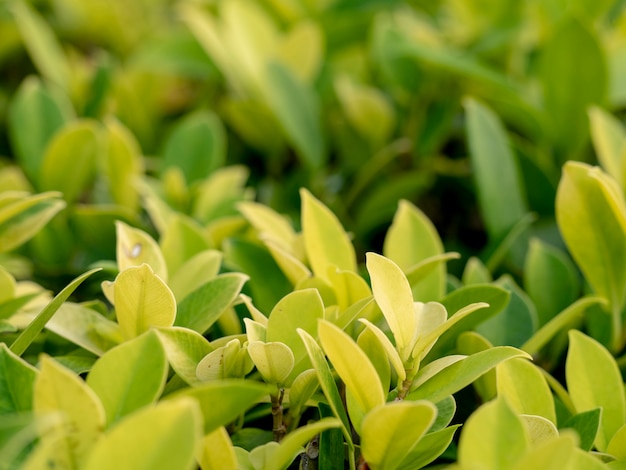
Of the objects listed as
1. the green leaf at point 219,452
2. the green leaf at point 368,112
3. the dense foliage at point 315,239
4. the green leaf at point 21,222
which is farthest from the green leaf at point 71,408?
the green leaf at point 368,112

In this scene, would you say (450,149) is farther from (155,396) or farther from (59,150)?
(155,396)

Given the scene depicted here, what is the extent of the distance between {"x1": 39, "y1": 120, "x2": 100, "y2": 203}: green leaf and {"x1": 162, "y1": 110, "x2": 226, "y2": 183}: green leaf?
147mm

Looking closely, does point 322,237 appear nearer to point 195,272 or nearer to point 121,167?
point 195,272

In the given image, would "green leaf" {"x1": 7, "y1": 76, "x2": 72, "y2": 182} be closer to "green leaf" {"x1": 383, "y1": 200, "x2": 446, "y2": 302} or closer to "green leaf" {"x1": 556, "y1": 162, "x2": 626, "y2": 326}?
"green leaf" {"x1": 383, "y1": 200, "x2": 446, "y2": 302}

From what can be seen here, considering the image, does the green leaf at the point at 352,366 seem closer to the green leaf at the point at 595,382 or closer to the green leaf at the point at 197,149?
the green leaf at the point at 595,382

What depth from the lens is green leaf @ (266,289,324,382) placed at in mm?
716

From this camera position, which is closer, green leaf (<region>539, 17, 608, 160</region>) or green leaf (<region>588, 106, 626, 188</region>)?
green leaf (<region>588, 106, 626, 188</region>)

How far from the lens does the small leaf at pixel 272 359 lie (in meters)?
0.67

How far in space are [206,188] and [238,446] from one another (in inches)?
19.0

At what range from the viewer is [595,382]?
0.78 metres

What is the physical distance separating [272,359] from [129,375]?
0.41 ft

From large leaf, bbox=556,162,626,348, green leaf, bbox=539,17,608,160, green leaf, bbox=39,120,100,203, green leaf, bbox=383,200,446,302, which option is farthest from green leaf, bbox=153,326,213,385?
green leaf, bbox=539,17,608,160

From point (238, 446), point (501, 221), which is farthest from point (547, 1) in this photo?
point (238, 446)

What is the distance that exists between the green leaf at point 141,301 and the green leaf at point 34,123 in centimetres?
60
